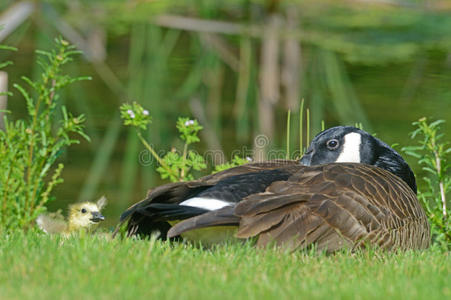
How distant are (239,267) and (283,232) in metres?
0.62

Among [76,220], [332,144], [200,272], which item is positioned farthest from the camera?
[76,220]

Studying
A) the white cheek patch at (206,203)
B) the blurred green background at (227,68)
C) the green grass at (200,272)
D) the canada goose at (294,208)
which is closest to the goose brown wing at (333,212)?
the canada goose at (294,208)

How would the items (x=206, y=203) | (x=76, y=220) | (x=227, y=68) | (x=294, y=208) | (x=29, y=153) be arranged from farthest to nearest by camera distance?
(x=227, y=68) < (x=76, y=220) < (x=29, y=153) < (x=206, y=203) < (x=294, y=208)

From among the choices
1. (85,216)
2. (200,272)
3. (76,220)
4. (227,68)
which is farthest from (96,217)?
(227,68)

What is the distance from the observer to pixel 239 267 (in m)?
4.02

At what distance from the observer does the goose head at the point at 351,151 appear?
19.3ft

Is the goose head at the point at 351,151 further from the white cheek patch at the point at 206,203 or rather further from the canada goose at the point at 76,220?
the canada goose at the point at 76,220

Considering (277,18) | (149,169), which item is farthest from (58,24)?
(149,169)

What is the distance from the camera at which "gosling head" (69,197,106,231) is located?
19.5 ft

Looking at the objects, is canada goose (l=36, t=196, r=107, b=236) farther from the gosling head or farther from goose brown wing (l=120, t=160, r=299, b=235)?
goose brown wing (l=120, t=160, r=299, b=235)

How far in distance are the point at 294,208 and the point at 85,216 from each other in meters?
2.03

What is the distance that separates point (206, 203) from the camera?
4.87m

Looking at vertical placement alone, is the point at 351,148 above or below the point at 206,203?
above

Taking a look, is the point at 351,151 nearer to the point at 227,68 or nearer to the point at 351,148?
the point at 351,148
